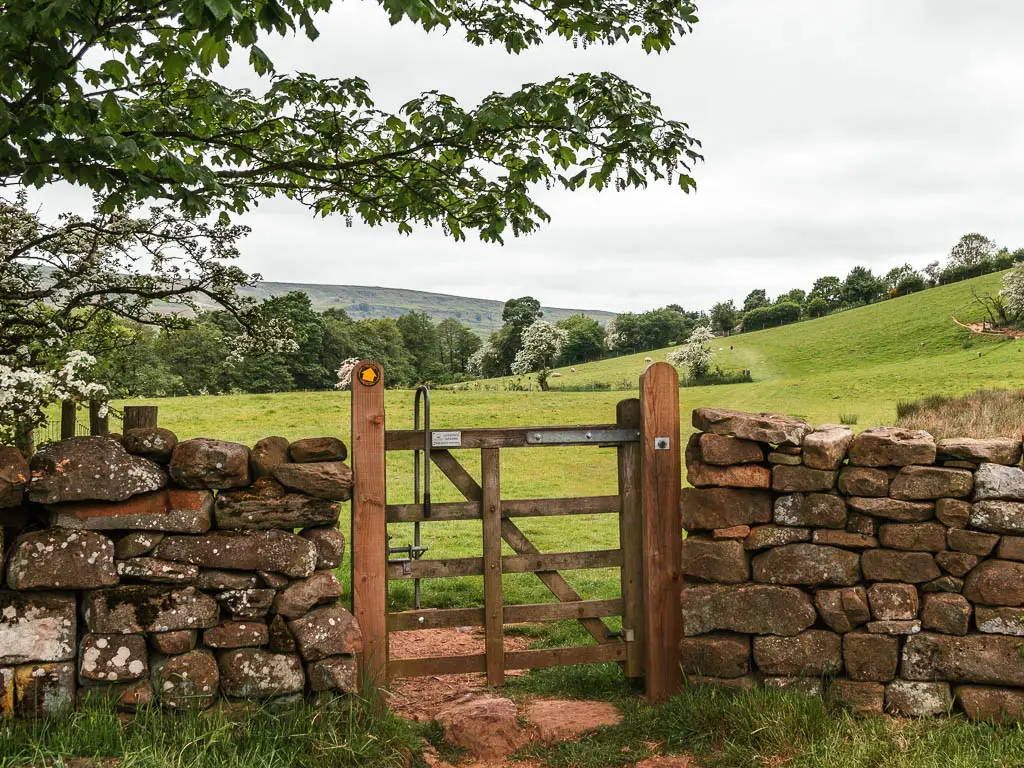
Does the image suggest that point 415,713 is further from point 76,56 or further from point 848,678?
point 76,56

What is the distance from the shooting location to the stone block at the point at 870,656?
17.1 feet

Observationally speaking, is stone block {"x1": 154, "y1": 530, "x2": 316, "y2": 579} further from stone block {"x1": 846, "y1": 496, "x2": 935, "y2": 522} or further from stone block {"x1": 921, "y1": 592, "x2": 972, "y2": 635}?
stone block {"x1": 921, "y1": 592, "x2": 972, "y2": 635}

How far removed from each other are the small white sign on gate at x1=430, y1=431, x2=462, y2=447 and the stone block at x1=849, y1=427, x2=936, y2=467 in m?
2.77

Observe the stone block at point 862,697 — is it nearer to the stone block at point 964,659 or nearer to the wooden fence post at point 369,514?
the stone block at point 964,659

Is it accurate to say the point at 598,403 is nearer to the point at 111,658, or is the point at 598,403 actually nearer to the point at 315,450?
the point at 315,450

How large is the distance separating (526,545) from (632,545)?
823 mm

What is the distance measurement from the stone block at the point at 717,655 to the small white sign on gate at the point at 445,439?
7.21 ft

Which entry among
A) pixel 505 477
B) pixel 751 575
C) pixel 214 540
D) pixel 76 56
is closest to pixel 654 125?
pixel 751 575

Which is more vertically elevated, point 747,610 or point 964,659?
point 747,610

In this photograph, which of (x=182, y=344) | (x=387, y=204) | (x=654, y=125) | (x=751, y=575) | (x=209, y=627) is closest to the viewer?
(x=209, y=627)

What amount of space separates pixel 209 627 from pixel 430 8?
13.3 ft

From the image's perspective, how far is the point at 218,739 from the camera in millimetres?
4270

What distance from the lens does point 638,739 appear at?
510cm

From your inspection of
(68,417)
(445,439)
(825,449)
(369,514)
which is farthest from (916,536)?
(68,417)
